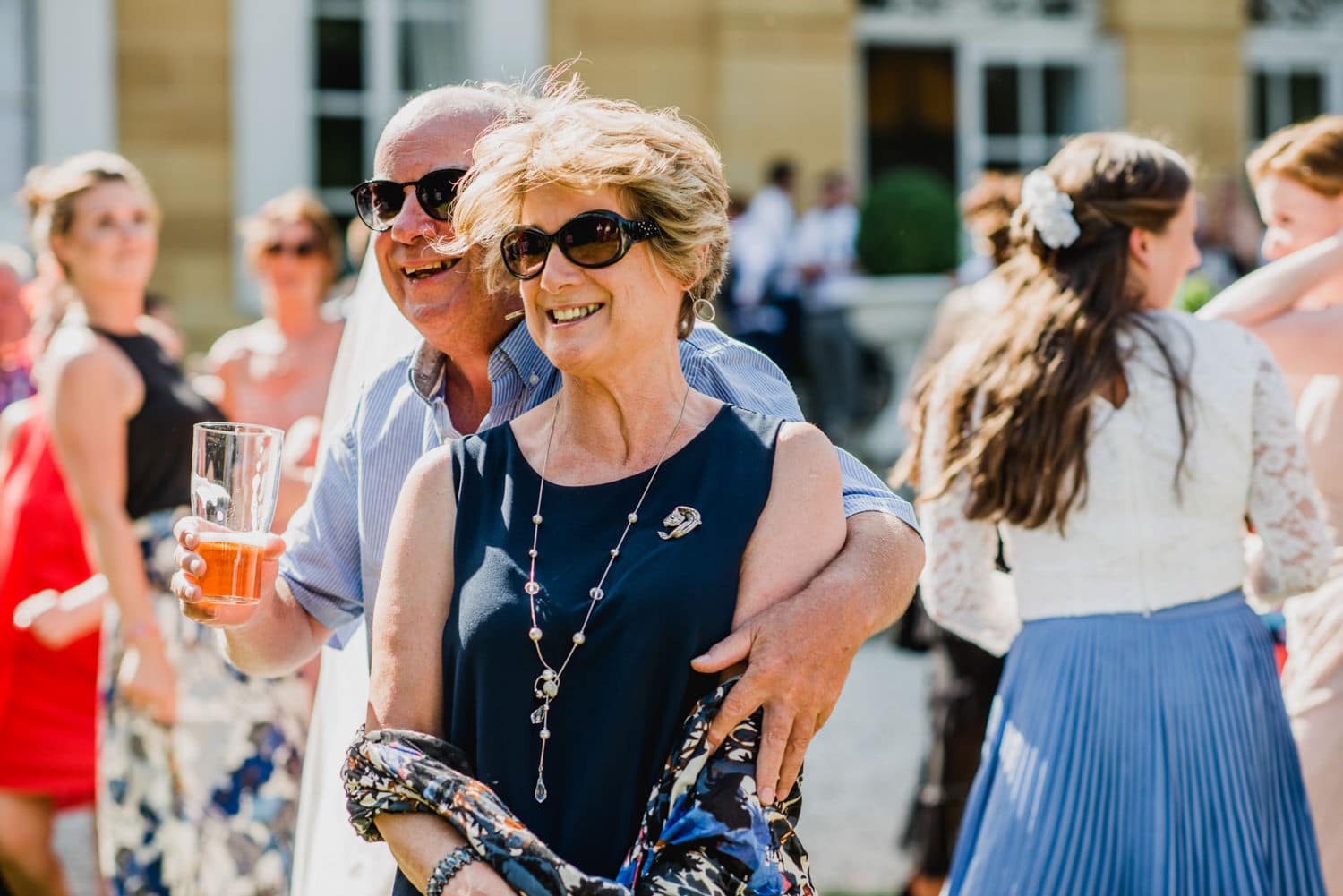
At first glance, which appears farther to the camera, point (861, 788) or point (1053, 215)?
point (861, 788)

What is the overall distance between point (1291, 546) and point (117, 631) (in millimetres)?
3244

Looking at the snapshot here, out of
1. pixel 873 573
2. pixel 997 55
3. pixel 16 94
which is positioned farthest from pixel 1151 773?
pixel 997 55

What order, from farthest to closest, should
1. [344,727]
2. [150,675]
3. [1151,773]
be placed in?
[150,675], [1151,773], [344,727]

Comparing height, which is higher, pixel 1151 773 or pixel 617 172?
pixel 617 172

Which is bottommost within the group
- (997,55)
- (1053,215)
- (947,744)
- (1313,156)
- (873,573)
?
(947,744)

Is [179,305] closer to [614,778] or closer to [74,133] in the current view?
[74,133]

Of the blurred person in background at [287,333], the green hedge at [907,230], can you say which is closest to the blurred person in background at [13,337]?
the blurred person in background at [287,333]

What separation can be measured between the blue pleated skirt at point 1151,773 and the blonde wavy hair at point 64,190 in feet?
10.7

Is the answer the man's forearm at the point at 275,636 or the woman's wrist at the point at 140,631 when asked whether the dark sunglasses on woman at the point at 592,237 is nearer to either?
the man's forearm at the point at 275,636

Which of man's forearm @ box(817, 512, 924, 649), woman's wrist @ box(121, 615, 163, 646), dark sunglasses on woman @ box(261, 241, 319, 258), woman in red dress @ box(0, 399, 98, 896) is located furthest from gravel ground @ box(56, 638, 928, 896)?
man's forearm @ box(817, 512, 924, 649)

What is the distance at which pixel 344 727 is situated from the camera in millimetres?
3084

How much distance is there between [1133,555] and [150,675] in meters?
2.79

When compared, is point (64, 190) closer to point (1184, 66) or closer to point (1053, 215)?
point (1053, 215)

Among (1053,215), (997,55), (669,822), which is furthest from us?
(997,55)
